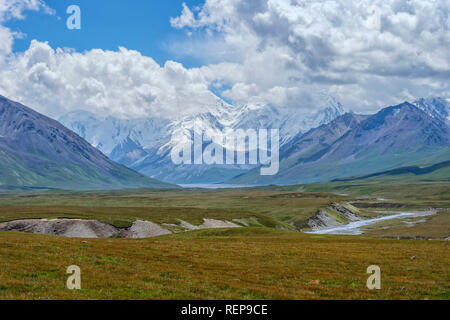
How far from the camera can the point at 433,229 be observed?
155 m

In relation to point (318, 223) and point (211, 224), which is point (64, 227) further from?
point (318, 223)

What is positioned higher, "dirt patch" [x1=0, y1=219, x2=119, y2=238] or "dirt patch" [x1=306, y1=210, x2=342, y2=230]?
"dirt patch" [x1=0, y1=219, x2=119, y2=238]

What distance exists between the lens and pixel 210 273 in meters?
36.0

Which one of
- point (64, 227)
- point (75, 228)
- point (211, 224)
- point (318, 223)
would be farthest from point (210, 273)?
point (318, 223)

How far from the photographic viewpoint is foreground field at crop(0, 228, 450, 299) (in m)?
27.3

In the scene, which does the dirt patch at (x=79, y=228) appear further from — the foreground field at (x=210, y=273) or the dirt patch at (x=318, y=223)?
the dirt patch at (x=318, y=223)

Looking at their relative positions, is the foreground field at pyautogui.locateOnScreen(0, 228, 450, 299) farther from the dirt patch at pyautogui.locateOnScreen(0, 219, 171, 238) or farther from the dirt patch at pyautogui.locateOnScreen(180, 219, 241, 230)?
the dirt patch at pyautogui.locateOnScreen(180, 219, 241, 230)

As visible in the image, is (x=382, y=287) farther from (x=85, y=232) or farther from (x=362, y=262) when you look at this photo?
(x=85, y=232)

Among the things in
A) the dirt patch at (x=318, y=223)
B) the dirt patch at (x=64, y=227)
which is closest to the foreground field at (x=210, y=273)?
the dirt patch at (x=64, y=227)

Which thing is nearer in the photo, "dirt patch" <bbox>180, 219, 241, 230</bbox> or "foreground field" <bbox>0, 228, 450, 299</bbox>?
"foreground field" <bbox>0, 228, 450, 299</bbox>

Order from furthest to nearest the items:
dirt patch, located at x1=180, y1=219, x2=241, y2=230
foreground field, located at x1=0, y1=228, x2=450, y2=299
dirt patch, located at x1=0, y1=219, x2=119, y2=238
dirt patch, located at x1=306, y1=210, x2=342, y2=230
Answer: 1. dirt patch, located at x1=306, y1=210, x2=342, y2=230
2. dirt patch, located at x1=180, y1=219, x2=241, y2=230
3. dirt patch, located at x1=0, y1=219, x2=119, y2=238
4. foreground field, located at x1=0, y1=228, x2=450, y2=299

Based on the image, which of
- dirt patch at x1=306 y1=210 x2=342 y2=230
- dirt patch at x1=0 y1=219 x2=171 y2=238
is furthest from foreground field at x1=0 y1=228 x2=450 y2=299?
dirt patch at x1=306 y1=210 x2=342 y2=230
